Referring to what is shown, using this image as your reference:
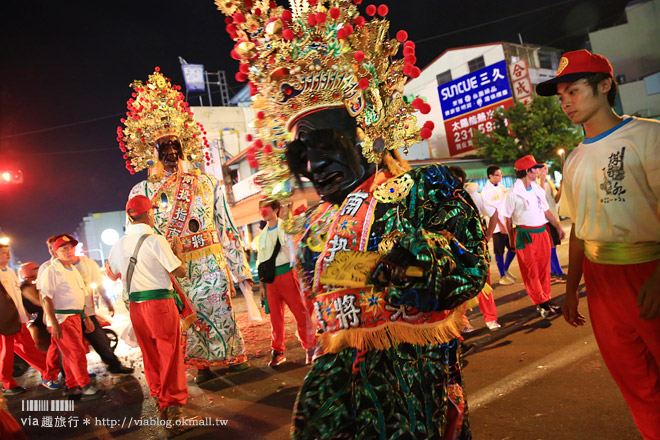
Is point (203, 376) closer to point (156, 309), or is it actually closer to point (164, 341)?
point (164, 341)

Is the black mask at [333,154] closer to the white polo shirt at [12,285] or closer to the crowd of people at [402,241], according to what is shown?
the crowd of people at [402,241]

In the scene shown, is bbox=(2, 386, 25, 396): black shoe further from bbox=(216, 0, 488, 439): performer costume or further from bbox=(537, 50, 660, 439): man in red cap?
bbox=(537, 50, 660, 439): man in red cap

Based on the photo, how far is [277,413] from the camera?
399cm

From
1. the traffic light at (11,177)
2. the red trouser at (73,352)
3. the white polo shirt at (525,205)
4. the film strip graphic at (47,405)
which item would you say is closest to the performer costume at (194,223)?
the red trouser at (73,352)

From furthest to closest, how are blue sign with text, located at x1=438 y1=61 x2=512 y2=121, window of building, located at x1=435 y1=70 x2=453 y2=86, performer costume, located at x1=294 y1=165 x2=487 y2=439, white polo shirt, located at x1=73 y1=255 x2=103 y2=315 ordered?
window of building, located at x1=435 y1=70 x2=453 y2=86 → blue sign with text, located at x1=438 y1=61 x2=512 y2=121 → white polo shirt, located at x1=73 y1=255 x2=103 y2=315 → performer costume, located at x1=294 y1=165 x2=487 y2=439

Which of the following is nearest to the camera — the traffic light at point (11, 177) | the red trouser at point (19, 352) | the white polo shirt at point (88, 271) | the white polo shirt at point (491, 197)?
the red trouser at point (19, 352)

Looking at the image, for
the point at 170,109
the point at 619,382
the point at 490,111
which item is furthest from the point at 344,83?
the point at 490,111

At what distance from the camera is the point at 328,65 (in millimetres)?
2135

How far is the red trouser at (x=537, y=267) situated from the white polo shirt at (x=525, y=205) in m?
0.14

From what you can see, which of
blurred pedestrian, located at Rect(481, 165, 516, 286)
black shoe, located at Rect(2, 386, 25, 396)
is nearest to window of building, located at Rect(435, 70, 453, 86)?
blurred pedestrian, located at Rect(481, 165, 516, 286)

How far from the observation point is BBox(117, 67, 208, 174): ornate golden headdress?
5.17m

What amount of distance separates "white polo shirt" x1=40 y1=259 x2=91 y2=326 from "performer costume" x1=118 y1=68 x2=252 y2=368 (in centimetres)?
164

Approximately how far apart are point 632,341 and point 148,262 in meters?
3.73

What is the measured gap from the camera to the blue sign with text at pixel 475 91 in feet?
79.9
